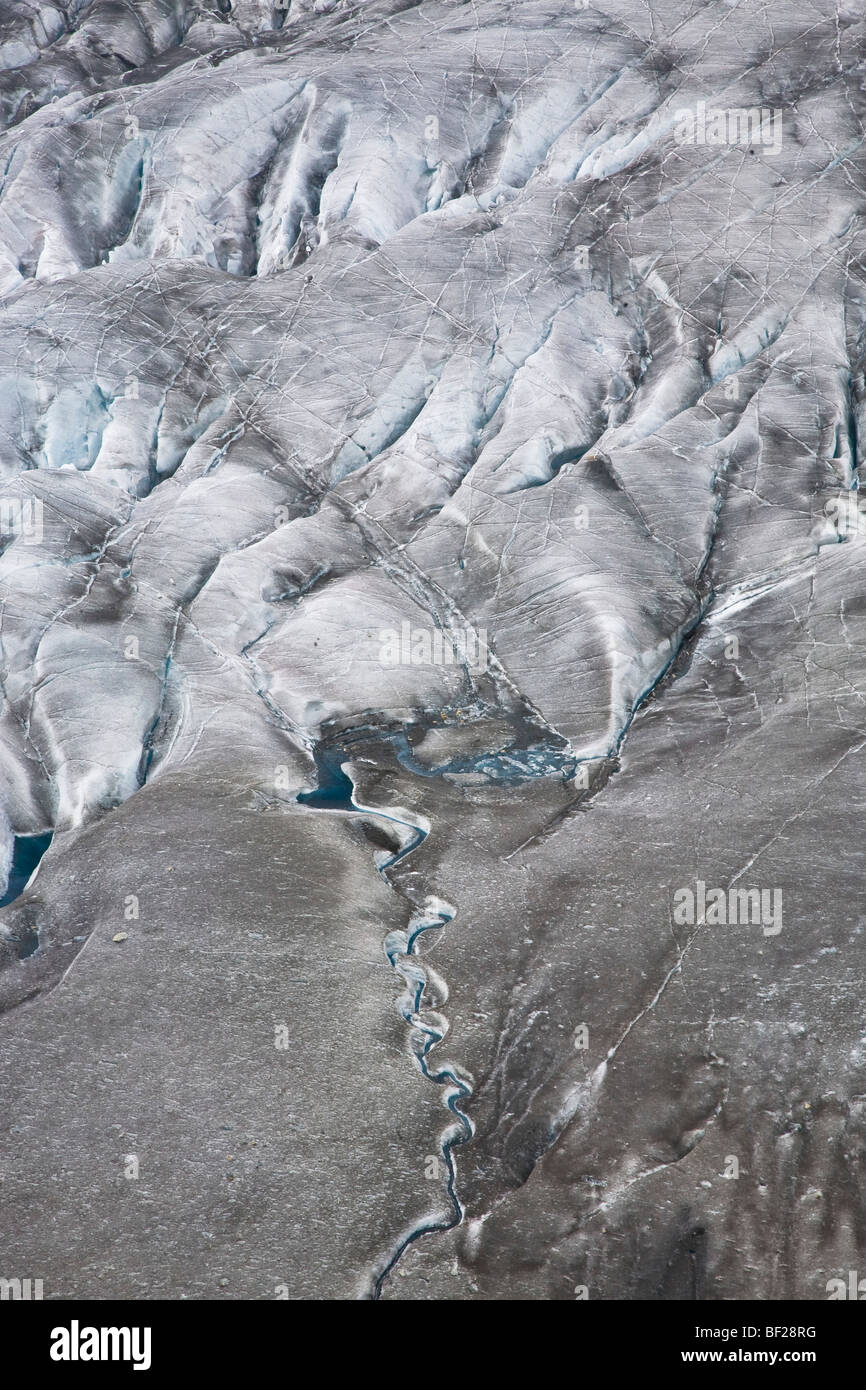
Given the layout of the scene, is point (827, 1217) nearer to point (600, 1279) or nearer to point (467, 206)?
Answer: point (600, 1279)

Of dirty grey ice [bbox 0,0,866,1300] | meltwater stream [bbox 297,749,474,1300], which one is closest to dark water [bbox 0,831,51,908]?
dirty grey ice [bbox 0,0,866,1300]

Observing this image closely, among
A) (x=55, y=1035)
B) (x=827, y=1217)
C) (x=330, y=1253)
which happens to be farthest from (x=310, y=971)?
(x=827, y=1217)

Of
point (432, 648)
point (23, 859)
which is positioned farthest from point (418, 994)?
point (432, 648)

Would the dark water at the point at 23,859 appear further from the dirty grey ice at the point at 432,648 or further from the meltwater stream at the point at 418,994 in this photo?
the meltwater stream at the point at 418,994

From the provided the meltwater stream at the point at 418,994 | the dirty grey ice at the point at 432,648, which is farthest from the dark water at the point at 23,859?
the meltwater stream at the point at 418,994

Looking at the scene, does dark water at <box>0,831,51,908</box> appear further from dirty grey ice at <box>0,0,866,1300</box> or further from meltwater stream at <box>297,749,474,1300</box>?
meltwater stream at <box>297,749,474,1300</box>
